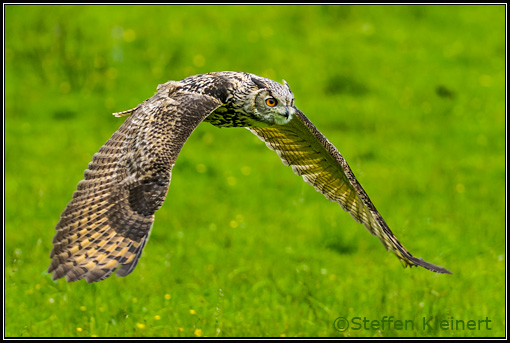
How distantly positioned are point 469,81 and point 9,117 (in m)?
6.65

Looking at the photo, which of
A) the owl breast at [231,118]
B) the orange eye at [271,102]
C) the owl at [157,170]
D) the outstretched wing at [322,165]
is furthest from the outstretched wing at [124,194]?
the outstretched wing at [322,165]

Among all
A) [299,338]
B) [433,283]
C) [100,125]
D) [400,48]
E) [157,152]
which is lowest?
[299,338]

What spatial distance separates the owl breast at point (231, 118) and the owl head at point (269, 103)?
72 mm

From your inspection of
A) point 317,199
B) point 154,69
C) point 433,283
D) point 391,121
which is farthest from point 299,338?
point 154,69

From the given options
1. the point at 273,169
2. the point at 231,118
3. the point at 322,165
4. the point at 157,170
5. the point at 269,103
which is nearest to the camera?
the point at 157,170

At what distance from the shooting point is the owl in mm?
5453

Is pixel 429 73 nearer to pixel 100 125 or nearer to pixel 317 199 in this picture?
pixel 317 199

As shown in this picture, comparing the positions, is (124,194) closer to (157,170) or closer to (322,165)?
(157,170)

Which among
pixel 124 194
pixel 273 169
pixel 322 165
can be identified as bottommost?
pixel 124 194

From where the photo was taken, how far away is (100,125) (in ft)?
39.4

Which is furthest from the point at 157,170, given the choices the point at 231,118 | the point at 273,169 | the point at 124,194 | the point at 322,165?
the point at 273,169

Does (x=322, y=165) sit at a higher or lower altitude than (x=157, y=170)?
higher

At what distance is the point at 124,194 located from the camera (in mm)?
Result: 5805

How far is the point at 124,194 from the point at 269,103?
4.62ft
